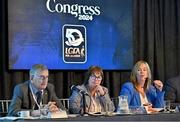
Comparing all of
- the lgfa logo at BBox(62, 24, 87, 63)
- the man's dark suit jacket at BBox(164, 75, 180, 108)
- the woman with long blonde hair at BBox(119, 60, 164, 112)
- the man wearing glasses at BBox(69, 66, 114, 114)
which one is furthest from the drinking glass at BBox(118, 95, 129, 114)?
the lgfa logo at BBox(62, 24, 87, 63)

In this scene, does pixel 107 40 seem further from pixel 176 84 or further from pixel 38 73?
pixel 38 73

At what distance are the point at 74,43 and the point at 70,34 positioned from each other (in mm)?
112

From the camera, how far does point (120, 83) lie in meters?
5.64

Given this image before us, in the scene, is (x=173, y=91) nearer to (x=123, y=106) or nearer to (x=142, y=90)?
(x=142, y=90)

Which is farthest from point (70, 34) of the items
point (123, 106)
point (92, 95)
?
point (123, 106)

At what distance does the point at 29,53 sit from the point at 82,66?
0.65 metres

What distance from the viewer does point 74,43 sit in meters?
5.27

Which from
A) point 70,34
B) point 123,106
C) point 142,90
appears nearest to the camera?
point 123,106

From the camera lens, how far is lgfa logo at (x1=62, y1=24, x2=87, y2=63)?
5.21 m

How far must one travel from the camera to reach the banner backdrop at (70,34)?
4918mm

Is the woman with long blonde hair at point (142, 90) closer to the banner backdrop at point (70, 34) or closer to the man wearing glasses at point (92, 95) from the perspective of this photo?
the man wearing glasses at point (92, 95)

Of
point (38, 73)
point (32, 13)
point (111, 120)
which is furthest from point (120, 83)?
point (111, 120)

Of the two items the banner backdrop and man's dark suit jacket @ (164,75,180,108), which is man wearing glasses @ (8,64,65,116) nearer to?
the banner backdrop

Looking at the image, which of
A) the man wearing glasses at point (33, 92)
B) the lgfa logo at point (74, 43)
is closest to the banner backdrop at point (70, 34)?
the lgfa logo at point (74, 43)
